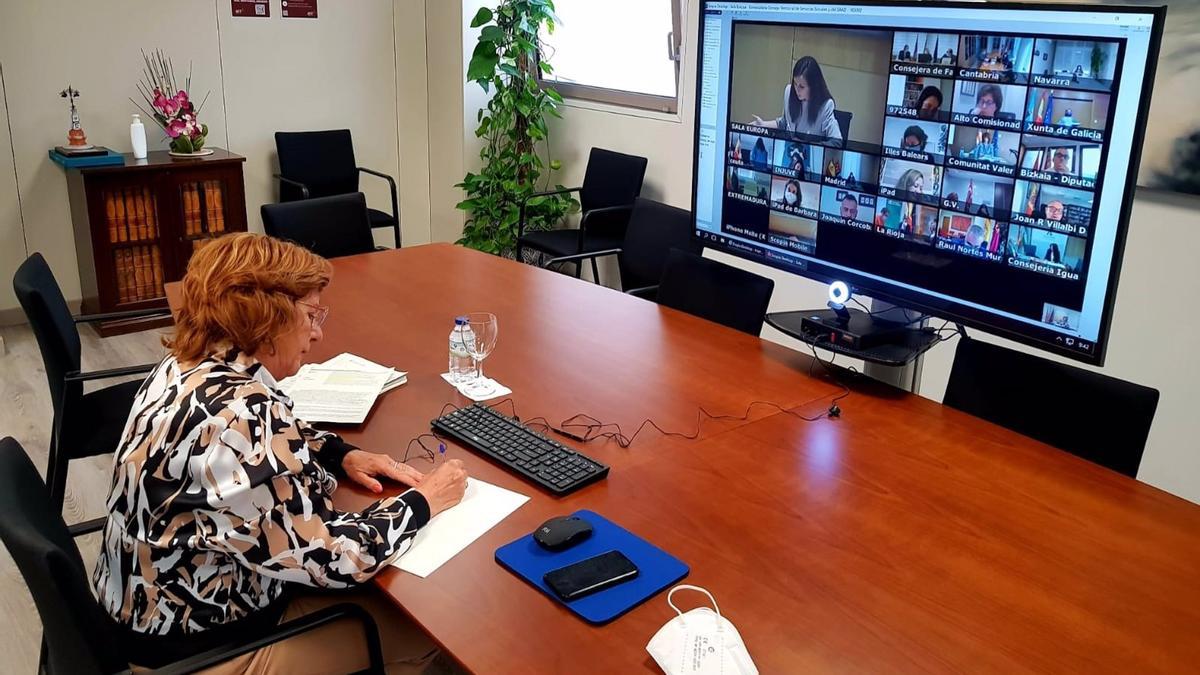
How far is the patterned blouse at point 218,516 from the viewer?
1388 mm

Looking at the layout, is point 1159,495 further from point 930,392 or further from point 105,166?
point 105,166

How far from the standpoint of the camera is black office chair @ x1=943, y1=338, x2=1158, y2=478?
6.08 ft

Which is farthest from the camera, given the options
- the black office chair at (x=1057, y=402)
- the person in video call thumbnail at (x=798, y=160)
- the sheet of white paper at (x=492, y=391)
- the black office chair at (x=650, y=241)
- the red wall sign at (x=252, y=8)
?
the red wall sign at (x=252, y=8)

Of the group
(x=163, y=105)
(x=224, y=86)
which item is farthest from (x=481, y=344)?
(x=224, y=86)

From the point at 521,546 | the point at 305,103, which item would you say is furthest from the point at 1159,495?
the point at 305,103

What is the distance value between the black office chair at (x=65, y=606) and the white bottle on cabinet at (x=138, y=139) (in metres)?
3.63

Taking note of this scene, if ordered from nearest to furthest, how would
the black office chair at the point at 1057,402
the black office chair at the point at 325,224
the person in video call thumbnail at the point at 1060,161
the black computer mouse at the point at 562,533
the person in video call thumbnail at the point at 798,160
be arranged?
the black computer mouse at the point at 562,533, the person in video call thumbnail at the point at 1060,161, the black office chair at the point at 1057,402, the person in video call thumbnail at the point at 798,160, the black office chair at the point at 325,224

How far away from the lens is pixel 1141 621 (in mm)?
1341

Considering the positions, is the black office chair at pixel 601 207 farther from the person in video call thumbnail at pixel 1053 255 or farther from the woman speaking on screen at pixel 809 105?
the person in video call thumbnail at pixel 1053 255

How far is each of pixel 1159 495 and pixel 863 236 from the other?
805 mm

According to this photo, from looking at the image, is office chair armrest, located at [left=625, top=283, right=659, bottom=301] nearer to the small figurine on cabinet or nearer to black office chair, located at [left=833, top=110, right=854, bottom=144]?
black office chair, located at [left=833, top=110, right=854, bottom=144]

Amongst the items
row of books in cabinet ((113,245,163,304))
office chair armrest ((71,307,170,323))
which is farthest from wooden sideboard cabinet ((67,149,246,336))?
office chair armrest ((71,307,170,323))

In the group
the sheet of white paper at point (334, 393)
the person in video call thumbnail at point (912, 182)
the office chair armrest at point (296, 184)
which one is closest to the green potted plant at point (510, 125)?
the office chair armrest at point (296, 184)

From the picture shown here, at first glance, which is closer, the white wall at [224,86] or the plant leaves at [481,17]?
the white wall at [224,86]
